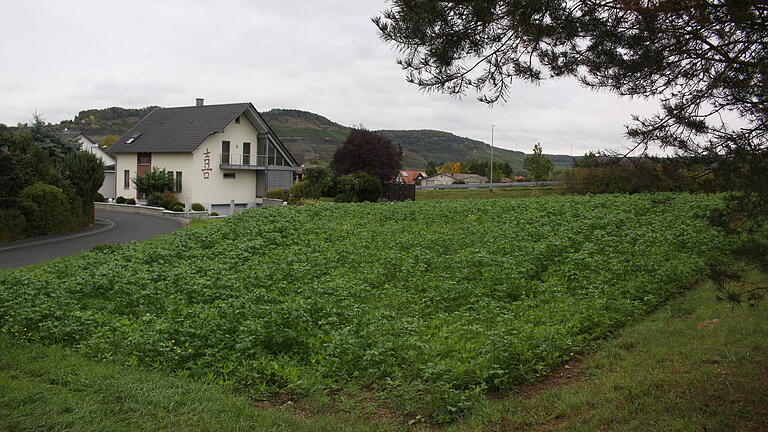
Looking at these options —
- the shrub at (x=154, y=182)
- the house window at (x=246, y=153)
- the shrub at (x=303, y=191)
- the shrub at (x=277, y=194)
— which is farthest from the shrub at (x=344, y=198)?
the shrub at (x=154, y=182)

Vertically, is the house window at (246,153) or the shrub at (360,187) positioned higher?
the house window at (246,153)

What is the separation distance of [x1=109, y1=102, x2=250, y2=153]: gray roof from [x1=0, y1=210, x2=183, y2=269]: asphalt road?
932cm

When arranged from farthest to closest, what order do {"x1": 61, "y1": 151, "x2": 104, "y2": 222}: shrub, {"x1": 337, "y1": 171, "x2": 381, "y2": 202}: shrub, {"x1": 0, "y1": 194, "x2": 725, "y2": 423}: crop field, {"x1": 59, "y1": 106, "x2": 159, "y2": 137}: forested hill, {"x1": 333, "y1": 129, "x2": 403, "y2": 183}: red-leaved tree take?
{"x1": 59, "y1": 106, "x2": 159, "y2": 137}: forested hill → {"x1": 333, "y1": 129, "x2": 403, "y2": 183}: red-leaved tree → {"x1": 337, "y1": 171, "x2": 381, "y2": 202}: shrub → {"x1": 61, "y1": 151, "x2": 104, "y2": 222}: shrub → {"x1": 0, "y1": 194, "x2": 725, "y2": 423}: crop field

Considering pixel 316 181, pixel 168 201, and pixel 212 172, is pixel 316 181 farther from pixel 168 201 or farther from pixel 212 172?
pixel 168 201

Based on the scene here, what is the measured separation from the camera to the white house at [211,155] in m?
41.2

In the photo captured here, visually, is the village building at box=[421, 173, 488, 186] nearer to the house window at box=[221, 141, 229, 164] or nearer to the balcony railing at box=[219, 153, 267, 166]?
the balcony railing at box=[219, 153, 267, 166]

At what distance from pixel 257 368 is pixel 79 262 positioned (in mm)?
8202

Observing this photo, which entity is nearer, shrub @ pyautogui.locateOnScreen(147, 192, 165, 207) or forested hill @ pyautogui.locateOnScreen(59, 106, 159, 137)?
shrub @ pyautogui.locateOnScreen(147, 192, 165, 207)

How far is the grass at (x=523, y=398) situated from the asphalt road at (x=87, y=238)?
1090 cm

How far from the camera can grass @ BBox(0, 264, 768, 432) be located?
5012 mm

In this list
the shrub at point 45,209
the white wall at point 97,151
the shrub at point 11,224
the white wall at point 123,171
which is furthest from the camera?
the white wall at point 97,151

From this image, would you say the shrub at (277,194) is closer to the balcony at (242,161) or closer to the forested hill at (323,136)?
the balcony at (242,161)

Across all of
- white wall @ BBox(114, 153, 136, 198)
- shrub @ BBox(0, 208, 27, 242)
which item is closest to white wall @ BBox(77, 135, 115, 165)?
white wall @ BBox(114, 153, 136, 198)

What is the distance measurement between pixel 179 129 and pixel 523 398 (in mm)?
42027
